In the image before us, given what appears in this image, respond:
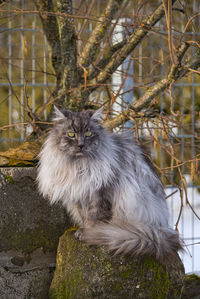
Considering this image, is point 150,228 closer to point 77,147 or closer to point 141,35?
point 77,147

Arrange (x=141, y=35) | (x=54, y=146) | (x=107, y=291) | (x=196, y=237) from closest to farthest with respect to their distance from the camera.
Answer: (x=107, y=291) → (x=54, y=146) → (x=141, y=35) → (x=196, y=237)

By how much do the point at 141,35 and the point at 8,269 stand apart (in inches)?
74.1

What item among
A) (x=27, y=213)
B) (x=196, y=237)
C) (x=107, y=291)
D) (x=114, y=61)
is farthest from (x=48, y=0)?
(x=196, y=237)

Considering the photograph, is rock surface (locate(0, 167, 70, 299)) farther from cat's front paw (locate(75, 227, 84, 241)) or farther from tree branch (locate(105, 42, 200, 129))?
tree branch (locate(105, 42, 200, 129))

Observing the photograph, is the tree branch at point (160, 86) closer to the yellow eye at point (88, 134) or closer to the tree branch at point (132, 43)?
the tree branch at point (132, 43)

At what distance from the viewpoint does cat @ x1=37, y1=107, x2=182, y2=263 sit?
227 centimetres

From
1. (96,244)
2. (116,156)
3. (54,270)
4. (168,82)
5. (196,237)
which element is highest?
(168,82)

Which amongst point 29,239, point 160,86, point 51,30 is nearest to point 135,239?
point 29,239

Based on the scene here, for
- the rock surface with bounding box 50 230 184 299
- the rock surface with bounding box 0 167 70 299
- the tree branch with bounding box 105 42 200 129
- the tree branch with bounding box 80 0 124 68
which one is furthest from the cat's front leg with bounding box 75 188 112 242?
the tree branch with bounding box 80 0 124 68

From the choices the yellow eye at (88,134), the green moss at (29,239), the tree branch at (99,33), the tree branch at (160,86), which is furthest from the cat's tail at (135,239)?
the tree branch at (99,33)

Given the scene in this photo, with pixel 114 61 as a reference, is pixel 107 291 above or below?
below

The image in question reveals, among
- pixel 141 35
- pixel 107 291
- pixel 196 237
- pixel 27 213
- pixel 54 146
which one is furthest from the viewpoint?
pixel 196 237

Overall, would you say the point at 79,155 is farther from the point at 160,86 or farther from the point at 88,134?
the point at 160,86

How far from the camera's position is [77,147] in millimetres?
2307
